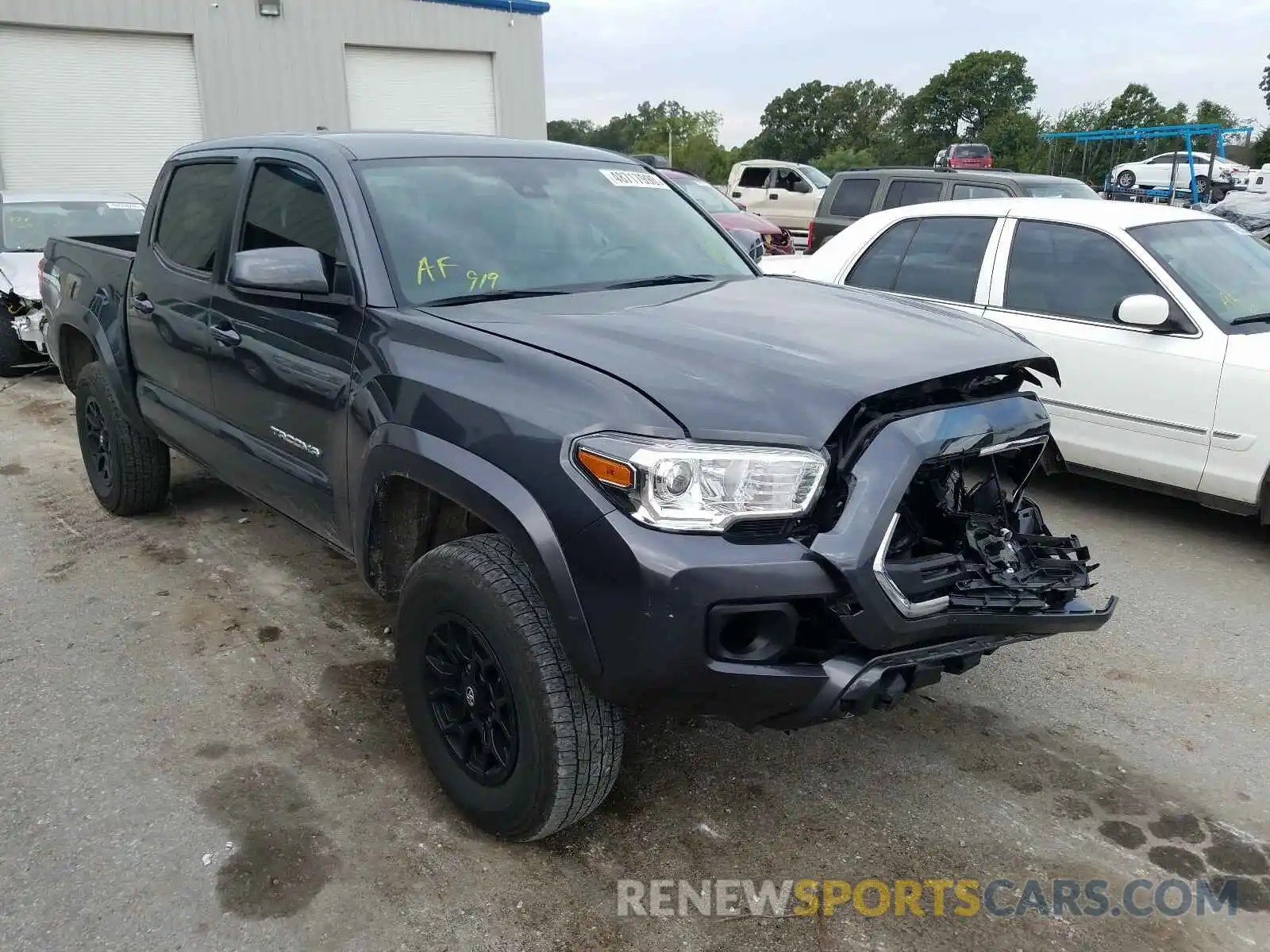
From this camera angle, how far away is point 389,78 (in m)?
19.4

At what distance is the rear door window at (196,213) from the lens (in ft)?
12.7

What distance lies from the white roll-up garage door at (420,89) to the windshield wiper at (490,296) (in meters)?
17.1

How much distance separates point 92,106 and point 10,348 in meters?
9.71

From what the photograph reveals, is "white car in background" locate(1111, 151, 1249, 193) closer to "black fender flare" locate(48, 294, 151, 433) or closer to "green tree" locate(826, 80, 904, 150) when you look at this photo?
"black fender flare" locate(48, 294, 151, 433)

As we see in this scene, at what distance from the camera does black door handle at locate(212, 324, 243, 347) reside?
3.60 m

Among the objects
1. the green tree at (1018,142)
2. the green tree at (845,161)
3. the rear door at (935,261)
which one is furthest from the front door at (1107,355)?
the green tree at (845,161)

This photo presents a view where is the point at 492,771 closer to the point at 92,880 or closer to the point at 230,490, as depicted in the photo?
the point at 92,880

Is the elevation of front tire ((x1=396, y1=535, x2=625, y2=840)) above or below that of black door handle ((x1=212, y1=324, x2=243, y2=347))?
below

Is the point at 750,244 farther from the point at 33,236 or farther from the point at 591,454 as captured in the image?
the point at 33,236

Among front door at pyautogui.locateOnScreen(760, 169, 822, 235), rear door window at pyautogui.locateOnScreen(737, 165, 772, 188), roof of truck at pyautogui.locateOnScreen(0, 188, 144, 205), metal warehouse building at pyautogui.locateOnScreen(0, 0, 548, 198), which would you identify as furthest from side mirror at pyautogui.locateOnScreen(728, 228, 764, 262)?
rear door window at pyautogui.locateOnScreen(737, 165, 772, 188)

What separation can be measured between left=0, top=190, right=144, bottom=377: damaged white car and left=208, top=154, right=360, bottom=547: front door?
5492mm

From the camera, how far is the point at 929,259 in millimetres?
5980

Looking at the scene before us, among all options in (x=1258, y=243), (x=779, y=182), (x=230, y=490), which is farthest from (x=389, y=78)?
(x=1258, y=243)

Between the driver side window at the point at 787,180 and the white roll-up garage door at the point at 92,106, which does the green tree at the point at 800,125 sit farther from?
the white roll-up garage door at the point at 92,106
